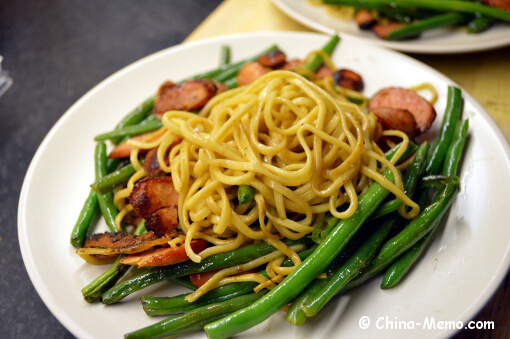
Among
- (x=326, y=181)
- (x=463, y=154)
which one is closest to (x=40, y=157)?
(x=326, y=181)

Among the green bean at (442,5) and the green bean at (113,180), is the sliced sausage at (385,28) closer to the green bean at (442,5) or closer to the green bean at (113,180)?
the green bean at (442,5)

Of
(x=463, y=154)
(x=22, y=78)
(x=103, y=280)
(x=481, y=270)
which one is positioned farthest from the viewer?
(x=22, y=78)

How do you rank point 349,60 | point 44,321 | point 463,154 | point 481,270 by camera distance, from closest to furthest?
point 481,270
point 463,154
point 44,321
point 349,60

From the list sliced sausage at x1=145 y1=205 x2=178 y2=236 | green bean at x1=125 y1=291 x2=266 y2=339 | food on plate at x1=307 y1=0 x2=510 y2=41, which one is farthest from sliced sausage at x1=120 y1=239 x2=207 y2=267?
food on plate at x1=307 y1=0 x2=510 y2=41

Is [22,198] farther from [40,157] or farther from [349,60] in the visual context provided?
[349,60]

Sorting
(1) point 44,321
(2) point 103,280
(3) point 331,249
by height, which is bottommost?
(1) point 44,321

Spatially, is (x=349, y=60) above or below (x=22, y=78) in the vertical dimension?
above

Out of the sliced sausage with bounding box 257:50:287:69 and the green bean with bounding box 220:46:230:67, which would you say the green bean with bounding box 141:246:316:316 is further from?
the green bean with bounding box 220:46:230:67
